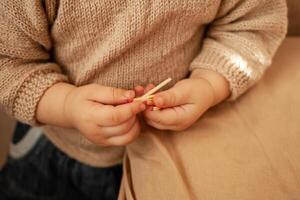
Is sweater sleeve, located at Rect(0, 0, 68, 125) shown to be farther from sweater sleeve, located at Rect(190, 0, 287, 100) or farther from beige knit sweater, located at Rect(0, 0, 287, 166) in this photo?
sweater sleeve, located at Rect(190, 0, 287, 100)

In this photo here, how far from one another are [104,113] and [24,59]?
0.16 meters

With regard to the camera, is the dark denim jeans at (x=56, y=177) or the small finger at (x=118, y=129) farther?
the dark denim jeans at (x=56, y=177)

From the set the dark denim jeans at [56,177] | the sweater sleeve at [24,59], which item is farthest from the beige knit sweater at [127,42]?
the dark denim jeans at [56,177]

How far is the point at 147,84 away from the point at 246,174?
0.21m

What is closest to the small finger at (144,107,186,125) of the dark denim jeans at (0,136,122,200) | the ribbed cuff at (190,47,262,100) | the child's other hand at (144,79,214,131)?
the child's other hand at (144,79,214,131)

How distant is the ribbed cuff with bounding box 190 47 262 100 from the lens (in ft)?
1.84

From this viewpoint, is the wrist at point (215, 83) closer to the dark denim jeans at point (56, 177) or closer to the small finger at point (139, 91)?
the small finger at point (139, 91)

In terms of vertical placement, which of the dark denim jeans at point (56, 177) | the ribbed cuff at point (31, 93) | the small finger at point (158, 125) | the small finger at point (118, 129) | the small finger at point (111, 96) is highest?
the small finger at point (111, 96)

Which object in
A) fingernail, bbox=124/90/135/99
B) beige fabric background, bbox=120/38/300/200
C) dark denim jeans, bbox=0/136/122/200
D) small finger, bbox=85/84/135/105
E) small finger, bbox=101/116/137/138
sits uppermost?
fingernail, bbox=124/90/135/99

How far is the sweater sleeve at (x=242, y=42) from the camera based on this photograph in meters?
0.56

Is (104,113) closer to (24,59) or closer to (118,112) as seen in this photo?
(118,112)

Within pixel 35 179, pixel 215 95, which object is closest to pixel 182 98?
pixel 215 95

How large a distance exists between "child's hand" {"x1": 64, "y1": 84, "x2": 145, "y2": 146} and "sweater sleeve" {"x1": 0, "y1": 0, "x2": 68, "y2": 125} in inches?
1.9

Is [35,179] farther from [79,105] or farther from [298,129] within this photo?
[298,129]
